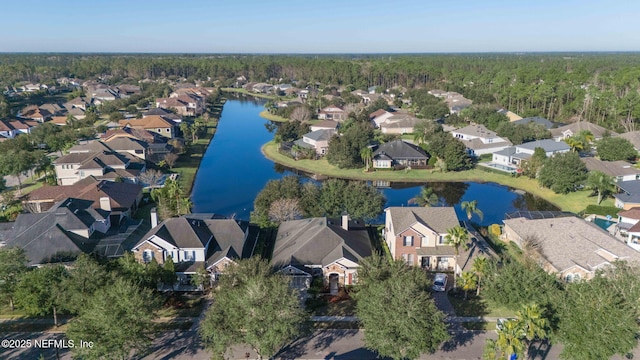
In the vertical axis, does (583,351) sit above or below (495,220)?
above

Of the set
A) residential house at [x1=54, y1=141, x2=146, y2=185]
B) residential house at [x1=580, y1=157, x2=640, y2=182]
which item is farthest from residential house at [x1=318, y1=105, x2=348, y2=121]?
residential house at [x1=580, y1=157, x2=640, y2=182]

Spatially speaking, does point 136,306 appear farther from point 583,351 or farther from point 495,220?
point 495,220

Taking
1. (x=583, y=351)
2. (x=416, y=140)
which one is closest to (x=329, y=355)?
(x=583, y=351)

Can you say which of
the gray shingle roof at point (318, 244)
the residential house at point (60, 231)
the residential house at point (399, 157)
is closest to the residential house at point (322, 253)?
the gray shingle roof at point (318, 244)

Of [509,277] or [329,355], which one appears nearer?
[329,355]

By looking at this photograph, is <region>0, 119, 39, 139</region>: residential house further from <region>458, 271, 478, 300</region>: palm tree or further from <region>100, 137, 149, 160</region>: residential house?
<region>458, 271, 478, 300</region>: palm tree

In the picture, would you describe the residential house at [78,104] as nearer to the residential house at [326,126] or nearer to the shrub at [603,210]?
the residential house at [326,126]
